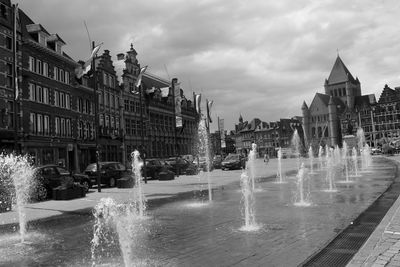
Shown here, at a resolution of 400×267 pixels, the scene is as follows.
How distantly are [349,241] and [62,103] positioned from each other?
41.2 meters

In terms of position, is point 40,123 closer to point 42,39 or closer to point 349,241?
point 42,39

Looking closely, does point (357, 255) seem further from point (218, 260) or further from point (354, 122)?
point (354, 122)

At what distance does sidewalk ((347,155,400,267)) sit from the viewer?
560 centimetres

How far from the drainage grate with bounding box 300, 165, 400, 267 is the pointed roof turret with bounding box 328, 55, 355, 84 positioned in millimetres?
144086

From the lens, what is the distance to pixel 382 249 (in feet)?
20.5

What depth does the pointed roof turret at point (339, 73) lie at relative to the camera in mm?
145625

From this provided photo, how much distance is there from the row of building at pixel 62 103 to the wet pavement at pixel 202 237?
1104 cm

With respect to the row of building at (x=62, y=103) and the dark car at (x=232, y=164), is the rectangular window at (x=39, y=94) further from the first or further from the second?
the dark car at (x=232, y=164)

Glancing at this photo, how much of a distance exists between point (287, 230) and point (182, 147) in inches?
3000

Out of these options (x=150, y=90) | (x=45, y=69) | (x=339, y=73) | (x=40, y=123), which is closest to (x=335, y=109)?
(x=339, y=73)

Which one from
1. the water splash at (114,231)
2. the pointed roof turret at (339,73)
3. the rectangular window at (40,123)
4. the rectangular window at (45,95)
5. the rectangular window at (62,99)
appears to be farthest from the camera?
the pointed roof turret at (339,73)

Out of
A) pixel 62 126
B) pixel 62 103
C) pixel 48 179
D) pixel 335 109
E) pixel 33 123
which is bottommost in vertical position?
pixel 48 179

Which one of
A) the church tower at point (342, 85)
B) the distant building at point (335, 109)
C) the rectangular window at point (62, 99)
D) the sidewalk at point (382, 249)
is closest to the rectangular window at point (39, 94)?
the rectangular window at point (62, 99)

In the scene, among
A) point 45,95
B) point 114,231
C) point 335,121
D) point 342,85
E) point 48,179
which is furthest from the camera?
A: point 342,85
